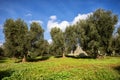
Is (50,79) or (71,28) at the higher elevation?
(71,28)

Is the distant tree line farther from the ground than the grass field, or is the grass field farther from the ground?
the distant tree line

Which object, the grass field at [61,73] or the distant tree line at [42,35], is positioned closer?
the grass field at [61,73]

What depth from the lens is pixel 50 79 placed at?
1186cm

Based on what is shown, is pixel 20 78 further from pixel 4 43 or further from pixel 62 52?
pixel 62 52

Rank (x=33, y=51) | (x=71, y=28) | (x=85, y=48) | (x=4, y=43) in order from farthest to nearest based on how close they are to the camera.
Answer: (x=71, y=28) → (x=85, y=48) → (x=33, y=51) → (x=4, y=43)

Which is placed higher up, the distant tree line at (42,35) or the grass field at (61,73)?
the distant tree line at (42,35)

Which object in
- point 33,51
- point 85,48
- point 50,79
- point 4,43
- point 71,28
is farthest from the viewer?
point 71,28

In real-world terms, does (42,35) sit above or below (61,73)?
above

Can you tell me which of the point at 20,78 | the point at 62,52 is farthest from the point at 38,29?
the point at 20,78

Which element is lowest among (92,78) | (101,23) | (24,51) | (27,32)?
(92,78)

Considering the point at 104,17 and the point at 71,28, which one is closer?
the point at 104,17

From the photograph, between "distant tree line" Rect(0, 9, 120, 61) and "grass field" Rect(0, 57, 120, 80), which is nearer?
"grass field" Rect(0, 57, 120, 80)

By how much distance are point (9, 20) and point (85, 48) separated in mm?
25588

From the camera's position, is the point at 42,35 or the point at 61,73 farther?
the point at 42,35
